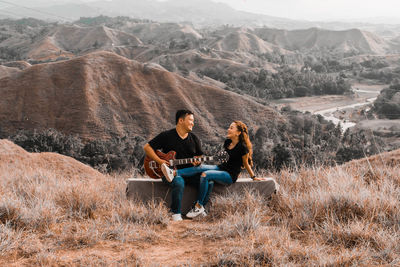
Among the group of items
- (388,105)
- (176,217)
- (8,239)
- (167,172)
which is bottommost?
(388,105)

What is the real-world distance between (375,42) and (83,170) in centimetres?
20304

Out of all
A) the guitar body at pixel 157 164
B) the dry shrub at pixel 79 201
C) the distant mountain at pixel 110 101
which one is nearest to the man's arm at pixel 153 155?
the guitar body at pixel 157 164

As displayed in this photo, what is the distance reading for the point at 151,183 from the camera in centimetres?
538

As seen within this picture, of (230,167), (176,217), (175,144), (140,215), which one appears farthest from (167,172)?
(230,167)

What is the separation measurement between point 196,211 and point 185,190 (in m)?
0.44

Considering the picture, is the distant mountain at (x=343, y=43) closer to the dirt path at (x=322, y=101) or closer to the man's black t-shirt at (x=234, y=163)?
the dirt path at (x=322, y=101)

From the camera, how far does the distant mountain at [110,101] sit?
45438 mm

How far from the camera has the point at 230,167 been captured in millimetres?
5406

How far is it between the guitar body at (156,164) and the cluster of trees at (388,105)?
5847 centimetres

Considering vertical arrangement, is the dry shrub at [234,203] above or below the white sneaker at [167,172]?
below

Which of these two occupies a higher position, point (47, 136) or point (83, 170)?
point (83, 170)

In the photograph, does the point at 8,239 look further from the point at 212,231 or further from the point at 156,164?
the point at 156,164

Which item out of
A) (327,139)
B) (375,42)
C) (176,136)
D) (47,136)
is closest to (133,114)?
(47,136)

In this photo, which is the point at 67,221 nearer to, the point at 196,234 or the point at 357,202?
the point at 196,234
